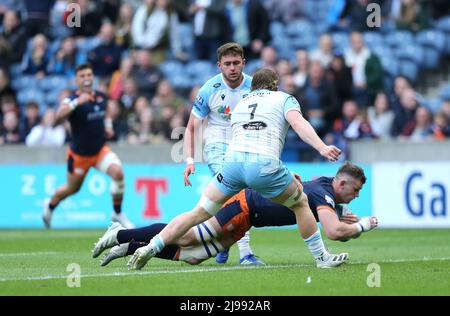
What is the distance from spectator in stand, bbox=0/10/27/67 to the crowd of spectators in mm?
25

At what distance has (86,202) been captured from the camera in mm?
19906

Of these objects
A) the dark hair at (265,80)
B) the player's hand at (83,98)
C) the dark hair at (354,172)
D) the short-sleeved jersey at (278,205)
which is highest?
the dark hair at (265,80)

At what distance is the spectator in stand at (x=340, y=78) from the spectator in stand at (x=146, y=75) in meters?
3.95

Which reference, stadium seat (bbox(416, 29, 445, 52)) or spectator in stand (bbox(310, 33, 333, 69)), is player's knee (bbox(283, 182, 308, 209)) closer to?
spectator in stand (bbox(310, 33, 333, 69))

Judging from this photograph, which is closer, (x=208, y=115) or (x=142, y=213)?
(x=208, y=115)

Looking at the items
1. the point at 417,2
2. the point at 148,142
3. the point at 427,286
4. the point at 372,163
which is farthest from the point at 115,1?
the point at 427,286

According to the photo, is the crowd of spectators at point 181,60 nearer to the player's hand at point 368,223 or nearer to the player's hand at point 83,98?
the player's hand at point 83,98

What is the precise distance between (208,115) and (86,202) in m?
8.14

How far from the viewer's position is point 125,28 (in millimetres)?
24141

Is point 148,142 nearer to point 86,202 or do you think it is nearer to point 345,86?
point 86,202

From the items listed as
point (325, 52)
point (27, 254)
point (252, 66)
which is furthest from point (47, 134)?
point (27, 254)

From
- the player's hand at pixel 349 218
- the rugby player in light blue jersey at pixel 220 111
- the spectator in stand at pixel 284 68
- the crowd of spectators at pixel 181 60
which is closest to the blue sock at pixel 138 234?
the rugby player in light blue jersey at pixel 220 111

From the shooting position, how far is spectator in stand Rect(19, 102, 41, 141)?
2186 centimetres

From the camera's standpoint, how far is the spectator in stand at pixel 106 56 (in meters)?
23.0
